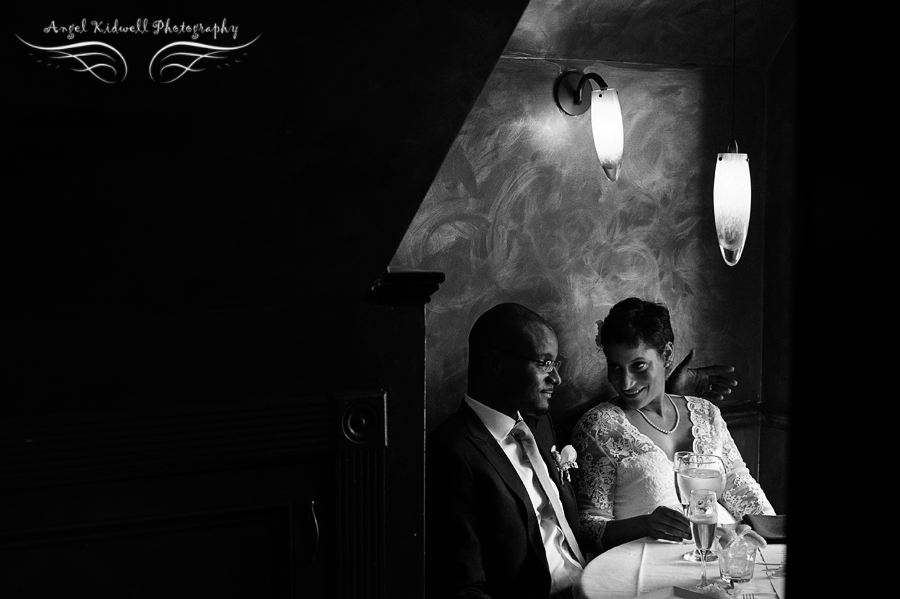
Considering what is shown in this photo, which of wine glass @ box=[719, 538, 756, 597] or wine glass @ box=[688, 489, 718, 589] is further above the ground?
wine glass @ box=[688, 489, 718, 589]

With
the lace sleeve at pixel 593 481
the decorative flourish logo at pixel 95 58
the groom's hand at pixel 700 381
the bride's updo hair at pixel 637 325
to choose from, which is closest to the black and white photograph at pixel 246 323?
the decorative flourish logo at pixel 95 58

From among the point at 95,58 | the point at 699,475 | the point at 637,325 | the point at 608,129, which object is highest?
the point at 608,129

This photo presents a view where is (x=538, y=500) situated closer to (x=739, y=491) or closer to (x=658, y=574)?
(x=658, y=574)

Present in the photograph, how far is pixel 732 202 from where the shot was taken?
2824mm

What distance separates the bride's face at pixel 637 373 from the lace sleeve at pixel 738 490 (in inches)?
11.8

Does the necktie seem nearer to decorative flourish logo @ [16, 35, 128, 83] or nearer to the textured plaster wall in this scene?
the textured plaster wall

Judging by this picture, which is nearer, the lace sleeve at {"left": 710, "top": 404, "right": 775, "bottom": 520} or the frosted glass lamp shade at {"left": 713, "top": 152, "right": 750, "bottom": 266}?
the frosted glass lamp shade at {"left": 713, "top": 152, "right": 750, "bottom": 266}

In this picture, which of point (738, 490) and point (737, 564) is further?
point (738, 490)

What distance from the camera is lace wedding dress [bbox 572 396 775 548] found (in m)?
3.10

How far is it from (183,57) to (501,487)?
1.75m

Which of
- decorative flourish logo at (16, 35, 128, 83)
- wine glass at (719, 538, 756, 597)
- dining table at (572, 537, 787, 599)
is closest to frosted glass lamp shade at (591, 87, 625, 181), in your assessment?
dining table at (572, 537, 787, 599)

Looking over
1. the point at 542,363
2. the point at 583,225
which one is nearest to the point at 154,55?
the point at 542,363

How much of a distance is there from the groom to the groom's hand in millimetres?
848

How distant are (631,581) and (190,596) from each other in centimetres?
116
